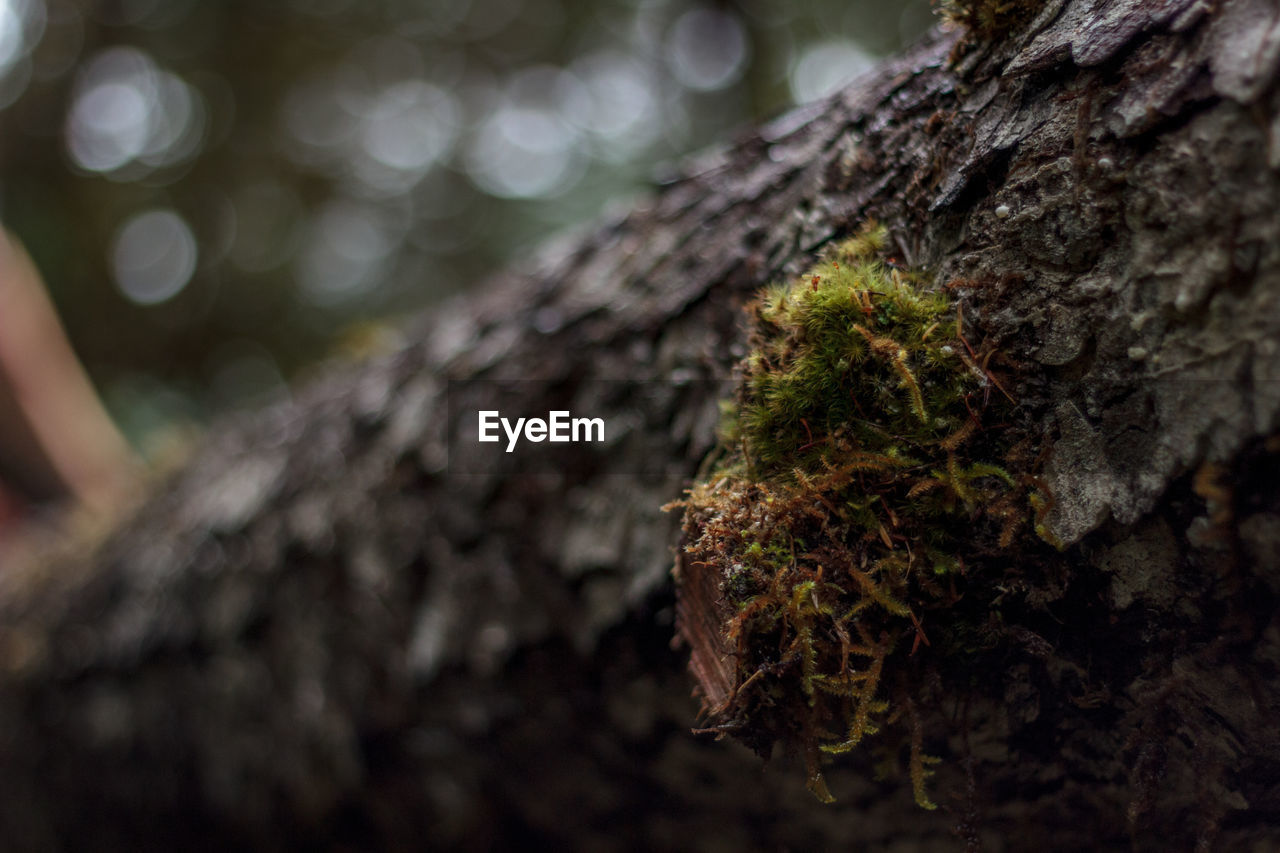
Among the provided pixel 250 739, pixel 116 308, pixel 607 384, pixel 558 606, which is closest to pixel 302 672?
pixel 250 739

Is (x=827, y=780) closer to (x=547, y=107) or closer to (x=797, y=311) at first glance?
(x=797, y=311)

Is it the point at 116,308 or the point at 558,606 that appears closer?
the point at 558,606
